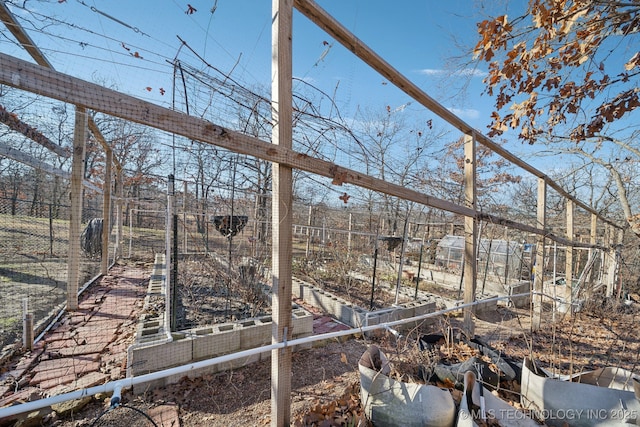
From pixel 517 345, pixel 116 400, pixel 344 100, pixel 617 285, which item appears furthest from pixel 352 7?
pixel 617 285

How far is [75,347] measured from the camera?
296 cm

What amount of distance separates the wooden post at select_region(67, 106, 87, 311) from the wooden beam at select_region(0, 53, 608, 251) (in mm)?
3988

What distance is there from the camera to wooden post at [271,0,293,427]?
153 cm

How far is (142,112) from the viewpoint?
42.5 inches

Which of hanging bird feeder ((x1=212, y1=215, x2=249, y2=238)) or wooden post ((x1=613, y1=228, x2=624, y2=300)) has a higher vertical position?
hanging bird feeder ((x1=212, y1=215, x2=249, y2=238))

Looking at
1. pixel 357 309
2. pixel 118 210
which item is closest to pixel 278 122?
pixel 357 309

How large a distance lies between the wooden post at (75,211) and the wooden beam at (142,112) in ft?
13.1

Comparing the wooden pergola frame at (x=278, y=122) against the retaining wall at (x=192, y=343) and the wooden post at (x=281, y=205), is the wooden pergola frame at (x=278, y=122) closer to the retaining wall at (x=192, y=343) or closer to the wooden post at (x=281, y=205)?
the wooden post at (x=281, y=205)

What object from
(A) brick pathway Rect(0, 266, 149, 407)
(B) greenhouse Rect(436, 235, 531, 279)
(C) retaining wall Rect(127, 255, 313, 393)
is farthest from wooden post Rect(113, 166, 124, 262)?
(B) greenhouse Rect(436, 235, 531, 279)

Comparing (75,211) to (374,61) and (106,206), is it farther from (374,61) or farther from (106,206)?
(374,61)

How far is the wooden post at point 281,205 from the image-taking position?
153 cm

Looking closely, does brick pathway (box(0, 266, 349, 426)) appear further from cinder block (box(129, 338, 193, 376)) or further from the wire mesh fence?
the wire mesh fence

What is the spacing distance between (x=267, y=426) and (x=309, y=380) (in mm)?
786

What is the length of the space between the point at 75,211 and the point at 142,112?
402 cm
